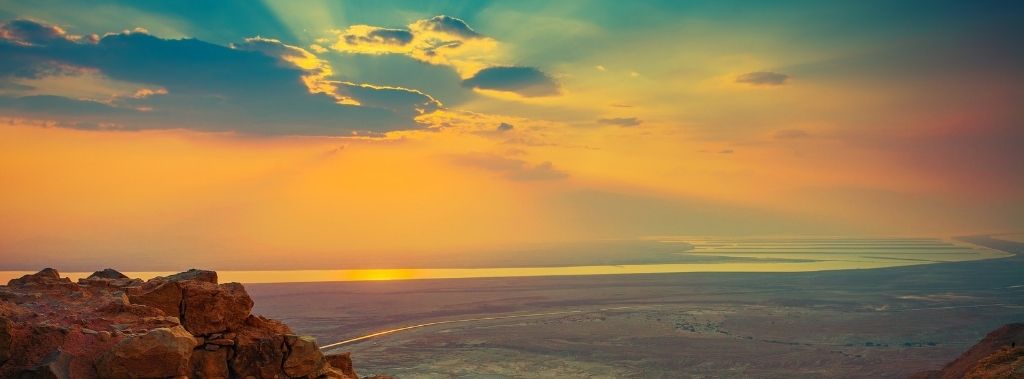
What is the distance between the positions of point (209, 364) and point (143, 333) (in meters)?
1.98

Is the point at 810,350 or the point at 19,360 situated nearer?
the point at 19,360

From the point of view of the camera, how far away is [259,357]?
42.8 ft

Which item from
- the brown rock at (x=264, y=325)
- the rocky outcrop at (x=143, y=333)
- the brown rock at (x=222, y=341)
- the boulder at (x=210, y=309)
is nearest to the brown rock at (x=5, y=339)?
the rocky outcrop at (x=143, y=333)

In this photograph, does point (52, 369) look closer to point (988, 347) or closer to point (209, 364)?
point (209, 364)

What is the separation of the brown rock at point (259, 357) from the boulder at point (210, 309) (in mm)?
464

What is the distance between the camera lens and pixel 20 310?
11250mm

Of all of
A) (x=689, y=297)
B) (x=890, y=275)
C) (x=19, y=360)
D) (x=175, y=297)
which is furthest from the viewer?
(x=890, y=275)

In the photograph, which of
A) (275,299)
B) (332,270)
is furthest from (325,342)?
(332,270)

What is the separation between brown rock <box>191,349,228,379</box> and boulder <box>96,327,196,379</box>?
168 centimetres

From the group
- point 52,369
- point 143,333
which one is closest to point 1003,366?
point 143,333

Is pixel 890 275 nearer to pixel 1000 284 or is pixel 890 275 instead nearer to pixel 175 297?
pixel 1000 284

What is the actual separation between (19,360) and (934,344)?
219 feet

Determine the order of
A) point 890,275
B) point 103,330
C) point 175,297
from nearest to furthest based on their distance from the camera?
point 103,330
point 175,297
point 890,275

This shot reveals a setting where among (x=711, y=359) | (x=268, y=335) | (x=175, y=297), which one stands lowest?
(x=711, y=359)
